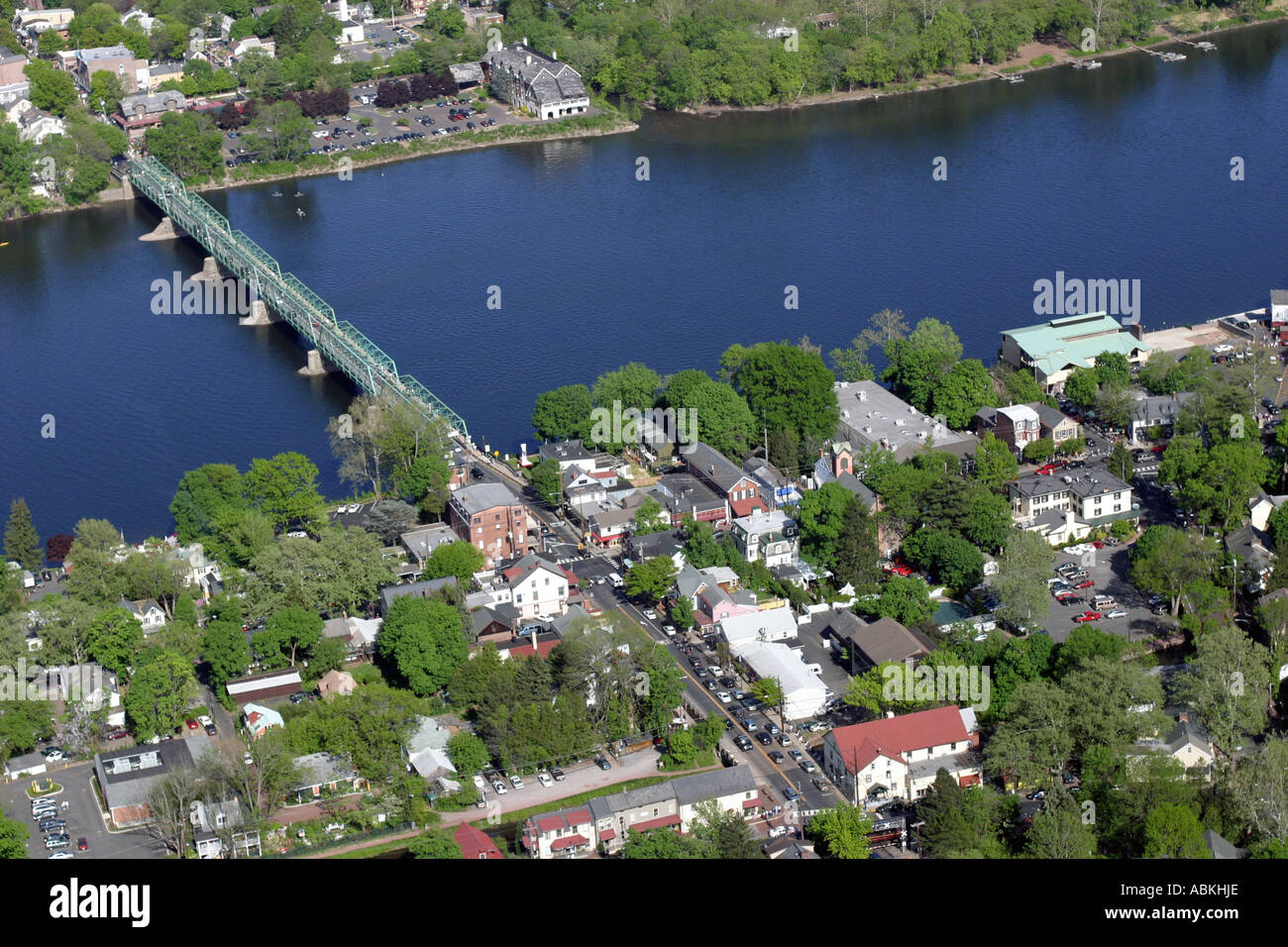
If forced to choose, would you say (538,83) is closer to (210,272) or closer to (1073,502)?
(210,272)

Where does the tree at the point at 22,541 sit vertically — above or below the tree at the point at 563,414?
below

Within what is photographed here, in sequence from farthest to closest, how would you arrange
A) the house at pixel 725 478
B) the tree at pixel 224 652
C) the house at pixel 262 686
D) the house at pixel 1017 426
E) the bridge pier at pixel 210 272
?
the bridge pier at pixel 210 272
the house at pixel 1017 426
the house at pixel 725 478
the tree at pixel 224 652
the house at pixel 262 686

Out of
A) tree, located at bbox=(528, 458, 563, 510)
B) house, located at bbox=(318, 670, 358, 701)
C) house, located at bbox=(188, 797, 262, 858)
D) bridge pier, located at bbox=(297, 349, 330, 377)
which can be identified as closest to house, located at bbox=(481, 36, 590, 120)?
bridge pier, located at bbox=(297, 349, 330, 377)

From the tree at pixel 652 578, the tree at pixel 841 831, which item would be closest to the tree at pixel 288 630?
the tree at pixel 652 578

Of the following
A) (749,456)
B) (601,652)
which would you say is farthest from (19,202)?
(601,652)

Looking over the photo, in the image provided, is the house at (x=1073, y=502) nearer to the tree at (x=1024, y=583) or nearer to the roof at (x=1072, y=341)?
the tree at (x=1024, y=583)

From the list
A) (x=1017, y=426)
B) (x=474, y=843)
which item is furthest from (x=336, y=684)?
(x=1017, y=426)

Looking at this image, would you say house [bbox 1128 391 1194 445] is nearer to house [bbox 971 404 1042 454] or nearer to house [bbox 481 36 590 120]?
house [bbox 971 404 1042 454]
